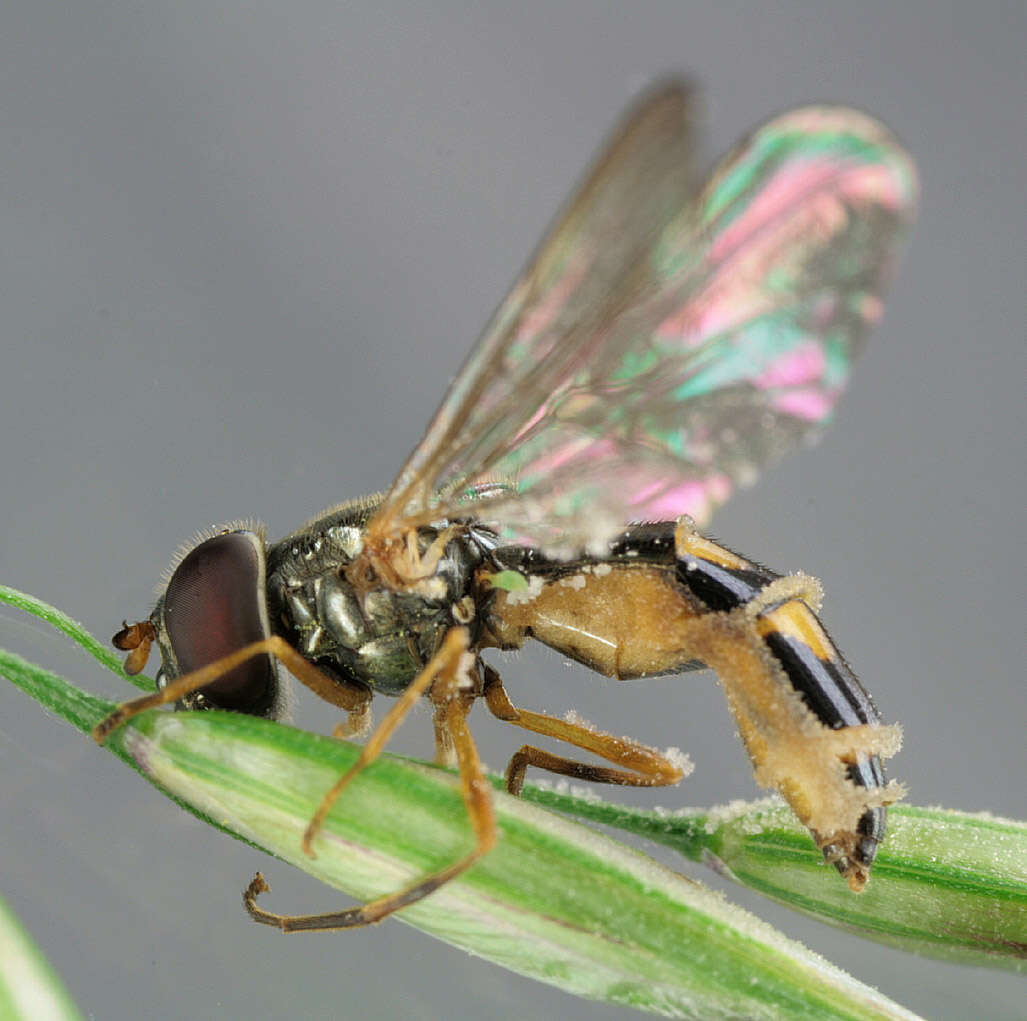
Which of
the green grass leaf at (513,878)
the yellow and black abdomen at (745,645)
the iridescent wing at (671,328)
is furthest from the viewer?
the yellow and black abdomen at (745,645)

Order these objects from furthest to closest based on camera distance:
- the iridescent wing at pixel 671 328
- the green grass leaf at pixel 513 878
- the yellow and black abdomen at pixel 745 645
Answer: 1. the yellow and black abdomen at pixel 745 645
2. the green grass leaf at pixel 513 878
3. the iridescent wing at pixel 671 328

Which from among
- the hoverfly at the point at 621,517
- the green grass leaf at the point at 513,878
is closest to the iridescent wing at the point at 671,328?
the hoverfly at the point at 621,517

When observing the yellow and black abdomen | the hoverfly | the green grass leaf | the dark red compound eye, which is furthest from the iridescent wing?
the green grass leaf

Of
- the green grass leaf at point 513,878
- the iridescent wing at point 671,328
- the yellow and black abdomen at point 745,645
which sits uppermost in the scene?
the iridescent wing at point 671,328

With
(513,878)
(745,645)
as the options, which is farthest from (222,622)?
(745,645)

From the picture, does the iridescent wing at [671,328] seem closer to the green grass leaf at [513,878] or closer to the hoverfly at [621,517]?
the hoverfly at [621,517]

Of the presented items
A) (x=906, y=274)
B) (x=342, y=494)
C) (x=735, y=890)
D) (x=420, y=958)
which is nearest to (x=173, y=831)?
(x=420, y=958)

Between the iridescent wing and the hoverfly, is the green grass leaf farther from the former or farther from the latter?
the iridescent wing

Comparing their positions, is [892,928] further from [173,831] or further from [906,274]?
[906,274]
